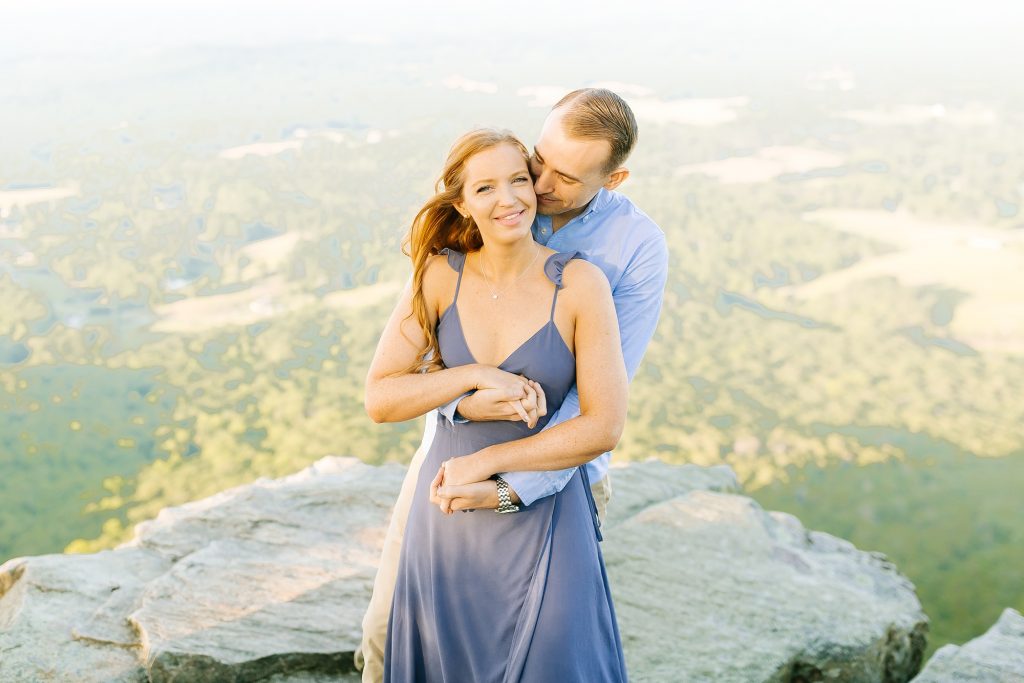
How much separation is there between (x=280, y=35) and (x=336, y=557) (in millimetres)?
29140

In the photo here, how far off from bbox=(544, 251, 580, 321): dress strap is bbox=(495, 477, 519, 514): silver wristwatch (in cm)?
44

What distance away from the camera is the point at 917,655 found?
4.12 m

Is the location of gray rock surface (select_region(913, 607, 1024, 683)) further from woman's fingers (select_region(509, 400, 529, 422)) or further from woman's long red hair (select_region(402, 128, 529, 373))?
woman's long red hair (select_region(402, 128, 529, 373))

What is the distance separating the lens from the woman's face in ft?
7.32

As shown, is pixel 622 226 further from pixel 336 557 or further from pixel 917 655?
pixel 917 655

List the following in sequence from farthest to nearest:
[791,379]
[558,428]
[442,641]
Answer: [791,379] → [442,641] → [558,428]

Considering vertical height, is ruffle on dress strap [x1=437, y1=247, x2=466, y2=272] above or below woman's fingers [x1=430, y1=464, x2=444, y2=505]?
above

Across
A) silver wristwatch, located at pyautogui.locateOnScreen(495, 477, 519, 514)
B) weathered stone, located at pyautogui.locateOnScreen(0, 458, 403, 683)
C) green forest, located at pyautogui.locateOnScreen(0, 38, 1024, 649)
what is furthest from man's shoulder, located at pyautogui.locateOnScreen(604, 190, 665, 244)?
green forest, located at pyautogui.locateOnScreen(0, 38, 1024, 649)

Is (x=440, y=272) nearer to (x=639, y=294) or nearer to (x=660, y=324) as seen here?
(x=639, y=294)

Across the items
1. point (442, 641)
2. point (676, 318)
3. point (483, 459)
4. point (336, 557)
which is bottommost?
point (676, 318)

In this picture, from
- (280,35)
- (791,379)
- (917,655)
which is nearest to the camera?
(917,655)

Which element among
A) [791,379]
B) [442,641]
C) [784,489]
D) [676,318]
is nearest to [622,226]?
[442,641]

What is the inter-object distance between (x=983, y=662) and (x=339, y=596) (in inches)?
105

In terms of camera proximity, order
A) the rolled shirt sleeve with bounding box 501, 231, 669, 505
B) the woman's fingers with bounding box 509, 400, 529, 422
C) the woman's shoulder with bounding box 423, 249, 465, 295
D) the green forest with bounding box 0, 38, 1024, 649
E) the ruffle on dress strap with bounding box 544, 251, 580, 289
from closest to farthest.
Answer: the woman's fingers with bounding box 509, 400, 529, 422
the ruffle on dress strap with bounding box 544, 251, 580, 289
the woman's shoulder with bounding box 423, 249, 465, 295
the rolled shirt sleeve with bounding box 501, 231, 669, 505
the green forest with bounding box 0, 38, 1024, 649
